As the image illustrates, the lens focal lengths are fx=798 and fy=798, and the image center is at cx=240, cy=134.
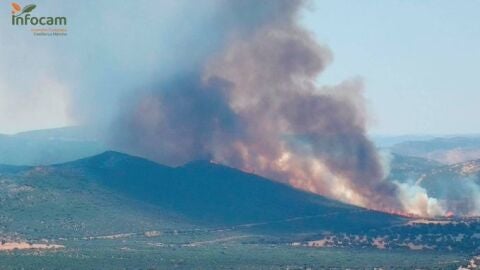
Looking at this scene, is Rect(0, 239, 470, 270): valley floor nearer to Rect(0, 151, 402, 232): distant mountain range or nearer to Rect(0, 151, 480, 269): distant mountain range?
Rect(0, 151, 480, 269): distant mountain range

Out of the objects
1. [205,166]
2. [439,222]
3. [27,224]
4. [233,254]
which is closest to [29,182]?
[27,224]

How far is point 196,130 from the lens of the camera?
196125 mm

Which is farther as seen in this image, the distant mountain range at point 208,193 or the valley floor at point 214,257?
the distant mountain range at point 208,193

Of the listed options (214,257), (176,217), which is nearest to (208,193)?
→ (176,217)

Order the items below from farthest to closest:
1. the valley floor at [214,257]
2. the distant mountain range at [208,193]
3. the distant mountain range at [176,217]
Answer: the distant mountain range at [208,193] < the distant mountain range at [176,217] < the valley floor at [214,257]

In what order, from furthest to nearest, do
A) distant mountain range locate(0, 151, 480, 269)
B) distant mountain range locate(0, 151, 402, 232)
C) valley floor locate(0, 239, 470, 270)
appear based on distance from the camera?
distant mountain range locate(0, 151, 402, 232)
distant mountain range locate(0, 151, 480, 269)
valley floor locate(0, 239, 470, 270)

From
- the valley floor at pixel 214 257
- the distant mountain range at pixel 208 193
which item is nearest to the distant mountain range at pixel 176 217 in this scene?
the distant mountain range at pixel 208 193

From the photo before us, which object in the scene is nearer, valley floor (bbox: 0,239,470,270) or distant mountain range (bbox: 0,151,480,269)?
valley floor (bbox: 0,239,470,270)

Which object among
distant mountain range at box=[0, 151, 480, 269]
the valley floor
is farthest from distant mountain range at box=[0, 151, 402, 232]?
the valley floor

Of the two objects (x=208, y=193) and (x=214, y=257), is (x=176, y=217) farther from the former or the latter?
(x=214, y=257)

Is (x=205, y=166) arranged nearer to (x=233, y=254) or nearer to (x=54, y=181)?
(x=54, y=181)

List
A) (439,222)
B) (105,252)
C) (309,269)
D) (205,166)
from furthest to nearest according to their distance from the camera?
(205,166) < (439,222) < (105,252) < (309,269)

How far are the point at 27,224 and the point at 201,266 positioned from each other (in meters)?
46.0

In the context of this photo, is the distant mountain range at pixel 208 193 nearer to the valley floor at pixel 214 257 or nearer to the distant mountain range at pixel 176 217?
the distant mountain range at pixel 176 217
